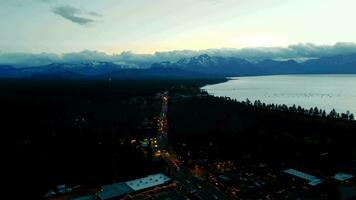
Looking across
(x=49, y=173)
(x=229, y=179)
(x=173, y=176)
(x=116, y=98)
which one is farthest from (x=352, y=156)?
(x=116, y=98)

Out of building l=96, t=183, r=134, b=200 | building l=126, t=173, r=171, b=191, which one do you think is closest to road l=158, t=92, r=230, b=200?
building l=126, t=173, r=171, b=191

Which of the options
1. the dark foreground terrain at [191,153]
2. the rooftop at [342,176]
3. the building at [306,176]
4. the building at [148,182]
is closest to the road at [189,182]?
the dark foreground terrain at [191,153]

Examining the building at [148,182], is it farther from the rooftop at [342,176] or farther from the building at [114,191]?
the rooftop at [342,176]

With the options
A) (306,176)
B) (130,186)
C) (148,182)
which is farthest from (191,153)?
→ (306,176)

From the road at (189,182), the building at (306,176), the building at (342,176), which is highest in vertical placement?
the building at (342,176)

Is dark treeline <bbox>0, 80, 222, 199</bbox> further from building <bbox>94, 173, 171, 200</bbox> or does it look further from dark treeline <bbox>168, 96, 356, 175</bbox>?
dark treeline <bbox>168, 96, 356, 175</bbox>

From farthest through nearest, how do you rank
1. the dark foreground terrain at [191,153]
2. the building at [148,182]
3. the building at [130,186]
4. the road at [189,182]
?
the dark foreground terrain at [191,153], the building at [148,182], the building at [130,186], the road at [189,182]

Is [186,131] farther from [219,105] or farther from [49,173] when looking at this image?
[219,105]

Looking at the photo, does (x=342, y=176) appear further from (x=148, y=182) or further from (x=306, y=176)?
(x=148, y=182)

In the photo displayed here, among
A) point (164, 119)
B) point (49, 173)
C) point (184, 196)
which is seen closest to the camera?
point (184, 196)
